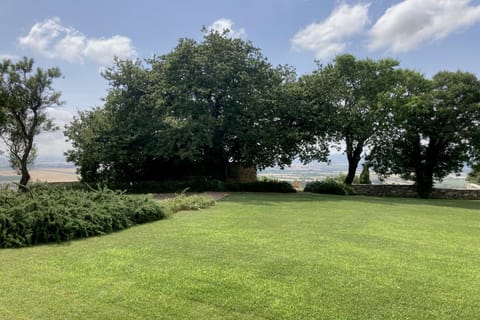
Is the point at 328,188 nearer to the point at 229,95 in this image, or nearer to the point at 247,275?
the point at 229,95

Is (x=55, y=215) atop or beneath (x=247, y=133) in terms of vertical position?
beneath

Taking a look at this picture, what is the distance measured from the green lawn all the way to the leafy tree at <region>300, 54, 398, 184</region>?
1252 cm

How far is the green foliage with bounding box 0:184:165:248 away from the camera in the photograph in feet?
20.4

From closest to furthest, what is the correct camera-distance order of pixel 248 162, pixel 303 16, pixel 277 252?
pixel 277 252
pixel 303 16
pixel 248 162

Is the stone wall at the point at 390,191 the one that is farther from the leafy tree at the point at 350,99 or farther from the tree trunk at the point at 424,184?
the leafy tree at the point at 350,99

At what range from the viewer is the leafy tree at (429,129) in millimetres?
18156

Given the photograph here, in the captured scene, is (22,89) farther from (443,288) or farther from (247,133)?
(443,288)

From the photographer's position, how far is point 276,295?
148 inches

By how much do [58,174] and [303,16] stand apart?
17255 mm

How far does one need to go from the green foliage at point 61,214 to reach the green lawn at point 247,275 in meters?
0.44

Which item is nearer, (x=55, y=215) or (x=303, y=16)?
(x=55, y=215)

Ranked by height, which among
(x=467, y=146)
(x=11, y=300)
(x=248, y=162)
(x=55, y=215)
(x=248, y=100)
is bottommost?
(x=11, y=300)

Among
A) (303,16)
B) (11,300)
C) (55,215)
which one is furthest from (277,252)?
(303,16)

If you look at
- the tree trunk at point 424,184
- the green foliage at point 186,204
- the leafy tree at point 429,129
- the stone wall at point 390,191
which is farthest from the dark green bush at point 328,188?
the green foliage at point 186,204
